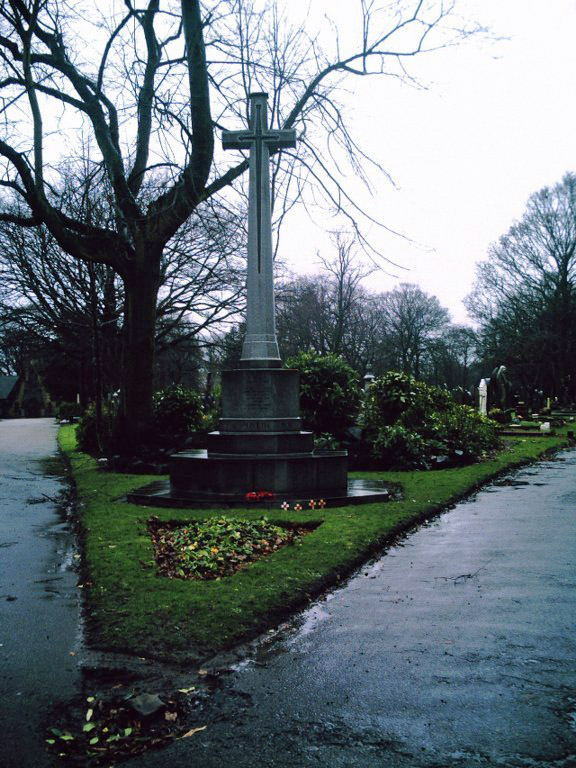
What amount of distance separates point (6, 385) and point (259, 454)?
254ft

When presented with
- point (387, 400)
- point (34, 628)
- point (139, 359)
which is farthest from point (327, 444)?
point (34, 628)

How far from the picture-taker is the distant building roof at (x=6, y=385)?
255 feet

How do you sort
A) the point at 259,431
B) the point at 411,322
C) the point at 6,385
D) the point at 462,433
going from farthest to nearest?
the point at 6,385 → the point at 411,322 → the point at 462,433 → the point at 259,431

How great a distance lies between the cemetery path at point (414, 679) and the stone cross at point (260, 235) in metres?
4.65

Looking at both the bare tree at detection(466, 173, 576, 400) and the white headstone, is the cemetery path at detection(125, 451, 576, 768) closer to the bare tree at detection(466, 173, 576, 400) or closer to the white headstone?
the white headstone

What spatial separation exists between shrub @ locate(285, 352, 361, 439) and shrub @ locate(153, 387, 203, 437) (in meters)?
3.00

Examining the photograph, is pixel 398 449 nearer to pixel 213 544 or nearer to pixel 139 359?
pixel 139 359

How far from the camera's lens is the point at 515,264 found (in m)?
43.6

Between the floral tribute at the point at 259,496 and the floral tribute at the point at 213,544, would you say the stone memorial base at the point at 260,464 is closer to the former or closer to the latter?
the floral tribute at the point at 259,496

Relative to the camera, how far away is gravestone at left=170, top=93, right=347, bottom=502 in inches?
352

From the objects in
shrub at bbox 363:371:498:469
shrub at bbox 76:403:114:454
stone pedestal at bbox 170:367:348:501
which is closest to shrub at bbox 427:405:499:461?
shrub at bbox 363:371:498:469

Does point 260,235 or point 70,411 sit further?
point 70,411

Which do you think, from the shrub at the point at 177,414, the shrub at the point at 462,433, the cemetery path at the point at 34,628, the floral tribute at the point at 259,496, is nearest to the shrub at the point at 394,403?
the shrub at the point at 462,433

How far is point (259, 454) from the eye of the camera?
934 cm
